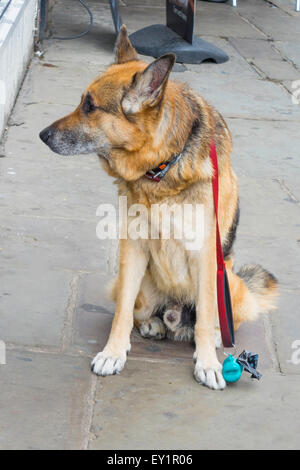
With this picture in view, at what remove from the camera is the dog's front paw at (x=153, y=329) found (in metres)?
3.78

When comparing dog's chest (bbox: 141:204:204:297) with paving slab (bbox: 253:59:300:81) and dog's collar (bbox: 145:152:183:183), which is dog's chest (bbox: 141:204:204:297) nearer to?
dog's collar (bbox: 145:152:183:183)

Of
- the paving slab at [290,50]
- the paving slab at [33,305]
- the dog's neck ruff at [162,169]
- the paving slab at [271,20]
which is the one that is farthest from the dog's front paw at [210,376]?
the paving slab at [271,20]

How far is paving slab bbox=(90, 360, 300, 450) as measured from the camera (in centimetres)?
295

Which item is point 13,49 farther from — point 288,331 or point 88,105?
point 288,331

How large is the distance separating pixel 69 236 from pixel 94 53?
474cm

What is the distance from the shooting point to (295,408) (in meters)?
3.25

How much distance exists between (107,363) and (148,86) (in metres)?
1.28

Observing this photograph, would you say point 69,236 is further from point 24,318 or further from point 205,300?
point 205,300

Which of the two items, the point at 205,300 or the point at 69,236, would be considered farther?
the point at 69,236

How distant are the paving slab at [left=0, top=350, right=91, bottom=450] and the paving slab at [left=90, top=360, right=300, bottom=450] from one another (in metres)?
0.09

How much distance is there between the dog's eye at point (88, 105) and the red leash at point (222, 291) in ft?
1.90

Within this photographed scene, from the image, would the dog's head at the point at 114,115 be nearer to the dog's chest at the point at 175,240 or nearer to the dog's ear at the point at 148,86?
the dog's ear at the point at 148,86

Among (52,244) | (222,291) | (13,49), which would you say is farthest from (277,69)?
(222,291)
